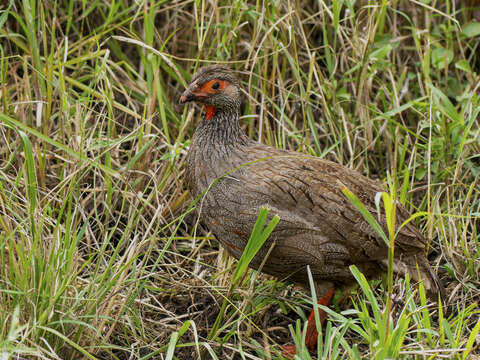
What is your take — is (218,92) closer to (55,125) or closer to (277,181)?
(277,181)

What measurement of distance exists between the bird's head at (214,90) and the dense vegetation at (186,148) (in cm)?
30

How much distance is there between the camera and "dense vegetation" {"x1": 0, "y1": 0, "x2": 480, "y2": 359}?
3.25 meters

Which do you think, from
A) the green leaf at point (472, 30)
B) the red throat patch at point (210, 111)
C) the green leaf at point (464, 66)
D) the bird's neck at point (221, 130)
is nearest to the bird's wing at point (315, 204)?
the bird's neck at point (221, 130)

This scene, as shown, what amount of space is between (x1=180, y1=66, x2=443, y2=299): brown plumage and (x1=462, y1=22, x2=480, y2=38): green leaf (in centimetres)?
146

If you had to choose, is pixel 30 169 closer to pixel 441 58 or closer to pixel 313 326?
pixel 313 326

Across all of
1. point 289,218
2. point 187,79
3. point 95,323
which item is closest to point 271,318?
point 289,218

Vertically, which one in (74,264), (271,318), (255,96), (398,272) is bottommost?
(271,318)

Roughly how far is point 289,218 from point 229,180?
347 millimetres

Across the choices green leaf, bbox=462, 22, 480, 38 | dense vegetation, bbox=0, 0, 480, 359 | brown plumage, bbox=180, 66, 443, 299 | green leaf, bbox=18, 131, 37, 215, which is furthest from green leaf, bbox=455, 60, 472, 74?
green leaf, bbox=18, 131, 37, 215

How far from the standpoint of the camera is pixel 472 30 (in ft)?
15.4

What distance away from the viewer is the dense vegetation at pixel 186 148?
325cm

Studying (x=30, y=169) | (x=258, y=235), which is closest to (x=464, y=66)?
(x=258, y=235)

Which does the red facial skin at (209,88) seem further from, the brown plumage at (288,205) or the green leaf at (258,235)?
the green leaf at (258,235)

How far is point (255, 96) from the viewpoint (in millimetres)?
4676
